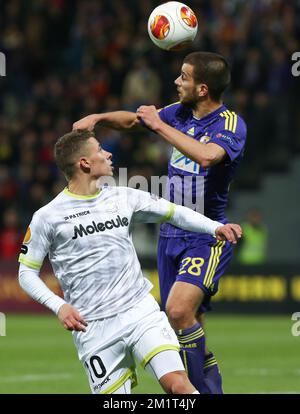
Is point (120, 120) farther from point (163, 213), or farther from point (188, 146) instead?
point (163, 213)

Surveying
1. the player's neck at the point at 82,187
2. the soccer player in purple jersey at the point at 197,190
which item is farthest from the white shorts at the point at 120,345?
the soccer player in purple jersey at the point at 197,190

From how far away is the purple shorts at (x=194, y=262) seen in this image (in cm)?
814

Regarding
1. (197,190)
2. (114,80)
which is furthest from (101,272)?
(114,80)

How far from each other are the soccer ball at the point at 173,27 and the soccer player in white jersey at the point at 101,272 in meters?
1.90

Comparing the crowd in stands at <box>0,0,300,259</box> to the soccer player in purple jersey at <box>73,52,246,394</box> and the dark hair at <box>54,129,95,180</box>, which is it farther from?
the dark hair at <box>54,129,95,180</box>

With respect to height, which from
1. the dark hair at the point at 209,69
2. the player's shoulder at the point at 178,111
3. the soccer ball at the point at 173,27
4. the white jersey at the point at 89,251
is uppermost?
the soccer ball at the point at 173,27

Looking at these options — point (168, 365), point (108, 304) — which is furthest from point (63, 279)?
point (168, 365)

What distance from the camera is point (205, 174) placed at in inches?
327

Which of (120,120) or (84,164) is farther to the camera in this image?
(120,120)

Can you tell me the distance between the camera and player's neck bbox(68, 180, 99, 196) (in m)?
6.83

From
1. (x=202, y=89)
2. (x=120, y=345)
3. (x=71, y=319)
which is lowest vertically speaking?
(x=120, y=345)

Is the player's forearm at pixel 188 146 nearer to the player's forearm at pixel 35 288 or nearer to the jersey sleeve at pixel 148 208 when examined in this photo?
the jersey sleeve at pixel 148 208

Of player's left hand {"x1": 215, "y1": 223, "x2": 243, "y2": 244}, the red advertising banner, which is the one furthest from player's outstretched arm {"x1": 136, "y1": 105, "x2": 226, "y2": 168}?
the red advertising banner

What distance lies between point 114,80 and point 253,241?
4.24m
